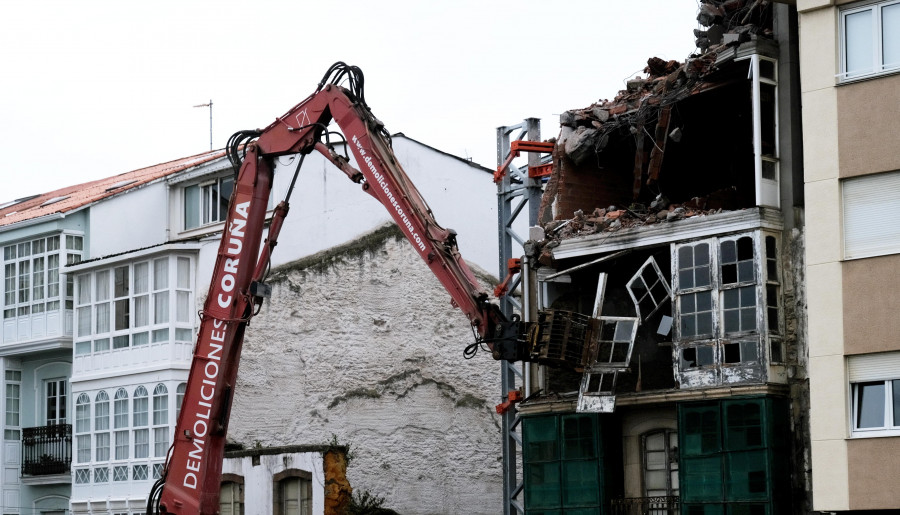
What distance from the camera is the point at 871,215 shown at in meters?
18.9

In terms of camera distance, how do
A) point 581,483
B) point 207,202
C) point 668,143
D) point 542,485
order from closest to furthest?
1. point 581,483
2. point 542,485
3. point 668,143
4. point 207,202

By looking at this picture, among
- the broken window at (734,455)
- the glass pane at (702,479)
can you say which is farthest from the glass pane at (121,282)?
the glass pane at (702,479)

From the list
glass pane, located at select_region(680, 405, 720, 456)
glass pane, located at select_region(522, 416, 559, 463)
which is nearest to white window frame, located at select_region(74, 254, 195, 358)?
glass pane, located at select_region(522, 416, 559, 463)

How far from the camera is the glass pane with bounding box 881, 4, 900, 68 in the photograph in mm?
18891

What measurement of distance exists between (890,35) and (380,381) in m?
14.4

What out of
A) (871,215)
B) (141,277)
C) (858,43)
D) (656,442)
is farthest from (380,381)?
(858,43)

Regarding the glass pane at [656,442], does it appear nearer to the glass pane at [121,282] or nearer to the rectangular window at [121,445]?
the rectangular window at [121,445]

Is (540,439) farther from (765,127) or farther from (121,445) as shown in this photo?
(121,445)

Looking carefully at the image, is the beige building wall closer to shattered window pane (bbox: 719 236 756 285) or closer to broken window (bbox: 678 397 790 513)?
broken window (bbox: 678 397 790 513)

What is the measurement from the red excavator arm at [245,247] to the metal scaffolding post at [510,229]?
3.42 meters

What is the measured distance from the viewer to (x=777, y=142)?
2061cm

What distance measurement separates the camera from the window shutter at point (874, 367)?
1838cm

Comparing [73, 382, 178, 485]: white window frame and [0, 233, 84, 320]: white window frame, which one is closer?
[73, 382, 178, 485]: white window frame

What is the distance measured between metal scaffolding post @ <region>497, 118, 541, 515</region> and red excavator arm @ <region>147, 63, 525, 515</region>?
342 cm
